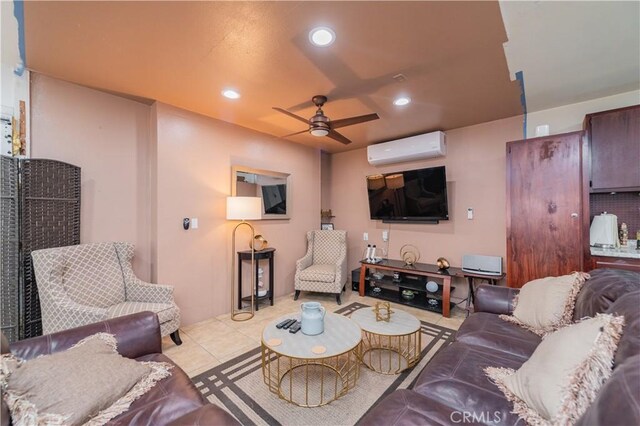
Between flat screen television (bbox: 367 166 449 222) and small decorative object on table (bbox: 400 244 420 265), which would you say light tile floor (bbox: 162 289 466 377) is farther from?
flat screen television (bbox: 367 166 449 222)

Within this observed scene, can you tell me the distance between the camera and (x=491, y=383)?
4.33 feet

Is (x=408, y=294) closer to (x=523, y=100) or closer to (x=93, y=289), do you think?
(x=523, y=100)

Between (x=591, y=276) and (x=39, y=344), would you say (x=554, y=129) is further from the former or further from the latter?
(x=39, y=344)

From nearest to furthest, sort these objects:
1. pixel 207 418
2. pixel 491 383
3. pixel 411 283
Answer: pixel 207 418, pixel 491 383, pixel 411 283

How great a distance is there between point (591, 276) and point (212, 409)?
228cm

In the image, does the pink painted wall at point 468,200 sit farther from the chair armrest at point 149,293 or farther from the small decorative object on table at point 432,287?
the chair armrest at point 149,293

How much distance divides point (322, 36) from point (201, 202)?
2315 mm

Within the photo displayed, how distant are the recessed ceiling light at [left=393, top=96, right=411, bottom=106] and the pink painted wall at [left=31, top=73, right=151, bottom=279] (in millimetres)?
2720

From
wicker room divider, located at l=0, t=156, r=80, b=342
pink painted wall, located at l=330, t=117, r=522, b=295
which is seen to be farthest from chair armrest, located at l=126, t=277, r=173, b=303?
pink painted wall, located at l=330, t=117, r=522, b=295

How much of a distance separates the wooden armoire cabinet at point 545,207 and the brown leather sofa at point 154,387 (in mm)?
3097

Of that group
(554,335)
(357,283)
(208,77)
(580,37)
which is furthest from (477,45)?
(357,283)

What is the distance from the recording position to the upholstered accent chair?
2082 millimetres

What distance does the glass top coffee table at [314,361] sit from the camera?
176 cm

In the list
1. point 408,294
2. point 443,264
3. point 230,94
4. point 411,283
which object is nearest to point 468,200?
point 443,264
